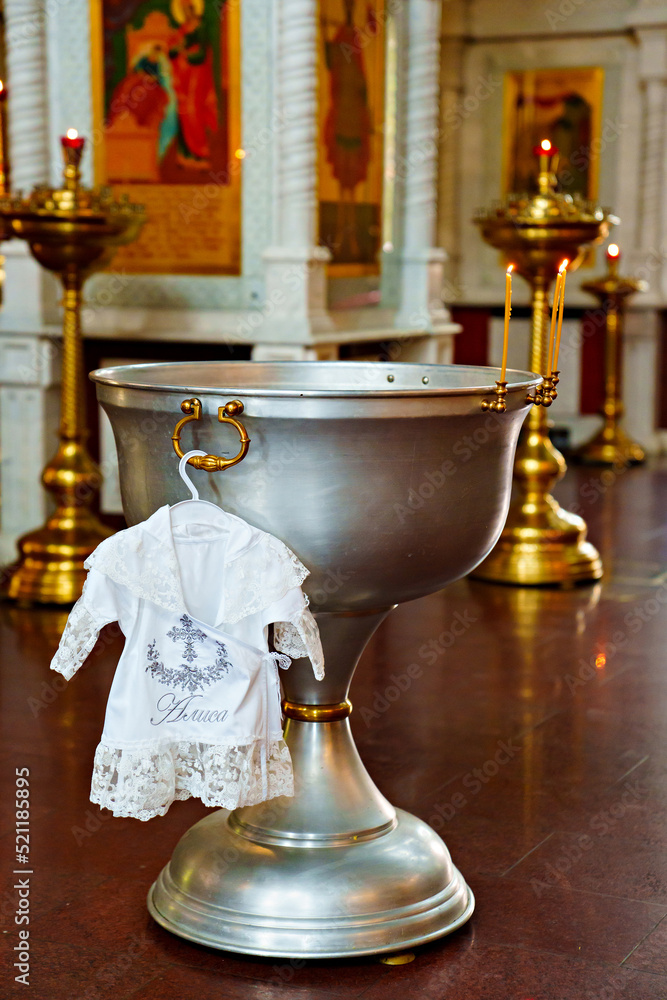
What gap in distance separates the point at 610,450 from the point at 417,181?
9.59ft

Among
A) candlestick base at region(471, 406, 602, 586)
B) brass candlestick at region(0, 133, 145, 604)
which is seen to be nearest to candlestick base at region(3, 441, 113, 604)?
brass candlestick at region(0, 133, 145, 604)

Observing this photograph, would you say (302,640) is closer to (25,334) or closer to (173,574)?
(173,574)

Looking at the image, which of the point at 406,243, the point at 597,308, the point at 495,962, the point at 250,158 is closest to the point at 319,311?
the point at 250,158

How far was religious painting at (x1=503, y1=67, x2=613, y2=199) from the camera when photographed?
378 inches

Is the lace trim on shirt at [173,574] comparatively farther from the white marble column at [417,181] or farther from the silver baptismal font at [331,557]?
the white marble column at [417,181]

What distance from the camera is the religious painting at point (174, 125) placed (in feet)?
18.7

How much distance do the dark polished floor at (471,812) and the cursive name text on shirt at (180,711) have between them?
444 mm

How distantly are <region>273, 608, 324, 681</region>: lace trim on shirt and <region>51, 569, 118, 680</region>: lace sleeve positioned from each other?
0.83ft

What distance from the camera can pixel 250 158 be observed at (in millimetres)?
5715

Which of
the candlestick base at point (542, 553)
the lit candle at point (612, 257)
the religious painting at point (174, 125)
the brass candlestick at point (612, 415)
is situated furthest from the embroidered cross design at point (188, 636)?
the brass candlestick at point (612, 415)

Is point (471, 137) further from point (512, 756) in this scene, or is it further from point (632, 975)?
point (632, 975)

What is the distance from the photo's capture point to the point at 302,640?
2.07 metres

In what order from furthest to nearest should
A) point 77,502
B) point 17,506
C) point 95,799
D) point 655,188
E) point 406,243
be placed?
point 655,188 → point 406,243 → point 17,506 → point 77,502 → point 95,799

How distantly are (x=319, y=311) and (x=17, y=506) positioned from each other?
148 cm
